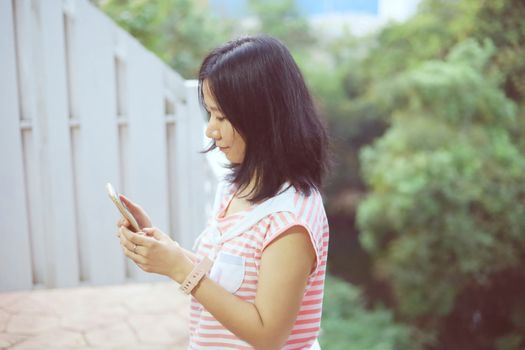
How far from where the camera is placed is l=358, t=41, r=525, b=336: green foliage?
258 inches

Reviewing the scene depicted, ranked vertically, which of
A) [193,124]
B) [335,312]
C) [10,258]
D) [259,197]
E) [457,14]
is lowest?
[335,312]

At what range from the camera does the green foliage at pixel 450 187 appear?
6555 millimetres

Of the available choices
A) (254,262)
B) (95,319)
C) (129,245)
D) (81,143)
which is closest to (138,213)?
(129,245)

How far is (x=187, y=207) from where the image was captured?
244cm

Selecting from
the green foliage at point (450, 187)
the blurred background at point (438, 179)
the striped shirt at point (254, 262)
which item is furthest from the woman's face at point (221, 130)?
the green foliage at point (450, 187)

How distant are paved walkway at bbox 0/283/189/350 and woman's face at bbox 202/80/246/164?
130 cm

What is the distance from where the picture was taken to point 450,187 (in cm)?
693

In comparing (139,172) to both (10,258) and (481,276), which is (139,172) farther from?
(481,276)

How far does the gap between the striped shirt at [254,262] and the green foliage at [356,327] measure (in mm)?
5862

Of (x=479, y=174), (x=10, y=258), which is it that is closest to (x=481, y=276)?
(x=479, y=174)

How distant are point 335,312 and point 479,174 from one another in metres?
2.75

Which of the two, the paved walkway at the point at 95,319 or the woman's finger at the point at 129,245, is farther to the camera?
the paved walkway at the point at 95,319

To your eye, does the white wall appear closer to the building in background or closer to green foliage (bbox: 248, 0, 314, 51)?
the building in background

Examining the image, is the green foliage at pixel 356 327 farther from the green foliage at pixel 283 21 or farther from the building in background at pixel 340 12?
the green foliage at pixel 283 21
